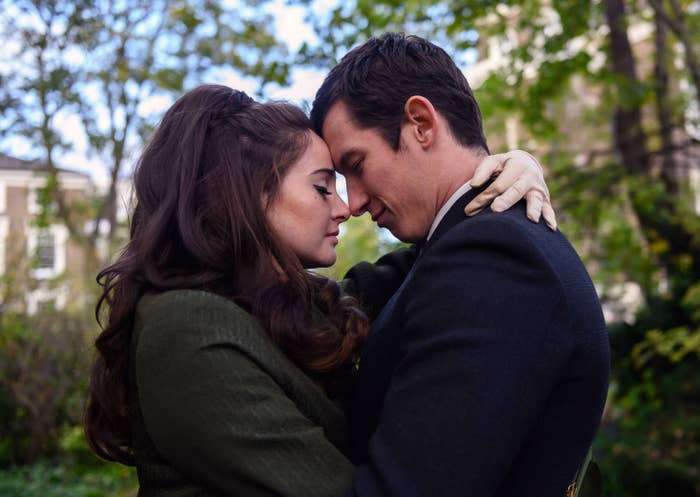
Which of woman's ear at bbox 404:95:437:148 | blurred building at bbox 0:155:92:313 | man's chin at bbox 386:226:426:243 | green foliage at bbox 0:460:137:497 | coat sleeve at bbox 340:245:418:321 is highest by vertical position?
woman's ear at bbox 404:95:437:148

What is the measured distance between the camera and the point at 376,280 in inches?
105

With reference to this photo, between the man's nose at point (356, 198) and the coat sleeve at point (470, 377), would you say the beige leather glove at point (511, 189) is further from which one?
the man's nose at point (356, 198)

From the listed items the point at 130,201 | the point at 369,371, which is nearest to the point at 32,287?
the point at 130,201

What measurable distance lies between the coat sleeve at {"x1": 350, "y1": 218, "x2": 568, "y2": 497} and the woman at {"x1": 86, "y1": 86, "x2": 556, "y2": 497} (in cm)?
24

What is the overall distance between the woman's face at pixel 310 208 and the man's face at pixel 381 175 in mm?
50

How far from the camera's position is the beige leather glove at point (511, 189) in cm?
184

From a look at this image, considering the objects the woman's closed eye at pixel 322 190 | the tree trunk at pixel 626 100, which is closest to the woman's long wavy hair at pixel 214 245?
the woman's closed eye at pixel 322 190

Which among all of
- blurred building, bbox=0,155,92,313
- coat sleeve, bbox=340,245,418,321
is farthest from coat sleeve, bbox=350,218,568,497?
blurred building, bbox=0,155,92,313

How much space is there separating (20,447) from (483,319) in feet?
27.7

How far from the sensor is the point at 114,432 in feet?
6.95

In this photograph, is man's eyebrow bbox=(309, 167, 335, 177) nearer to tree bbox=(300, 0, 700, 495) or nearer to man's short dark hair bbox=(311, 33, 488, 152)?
man's short dark hair bbox=(311, 33, 488, 152)

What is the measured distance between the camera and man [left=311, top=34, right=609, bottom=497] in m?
1.53

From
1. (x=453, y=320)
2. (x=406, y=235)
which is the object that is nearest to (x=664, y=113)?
(x=406, y=235)

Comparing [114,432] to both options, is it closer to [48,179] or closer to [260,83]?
[260,83]
